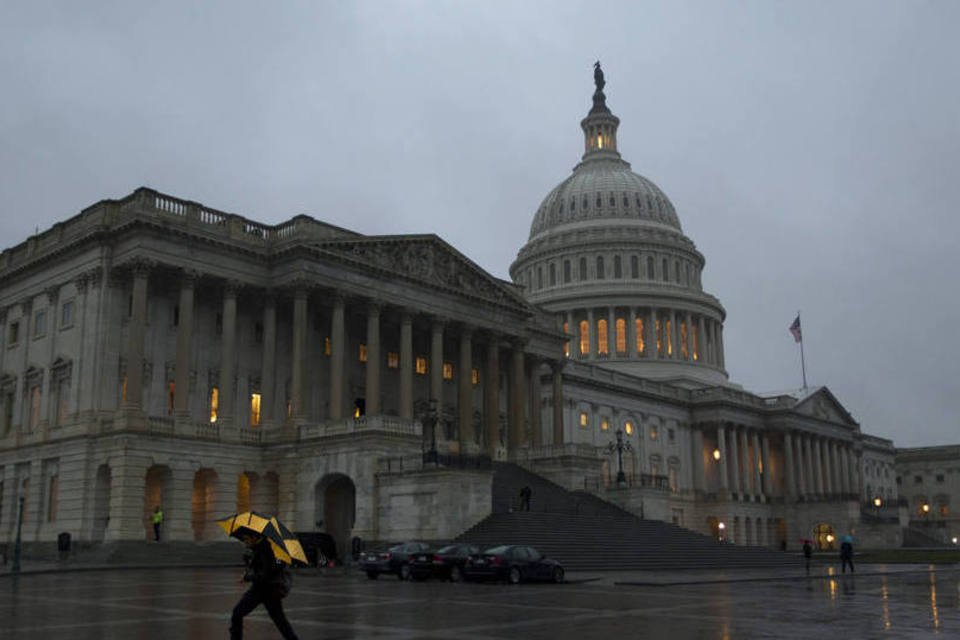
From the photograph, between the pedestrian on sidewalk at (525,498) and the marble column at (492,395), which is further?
the marble column at (492,395)

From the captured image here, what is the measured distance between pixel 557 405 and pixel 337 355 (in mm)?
25409

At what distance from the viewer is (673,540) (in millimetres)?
58219

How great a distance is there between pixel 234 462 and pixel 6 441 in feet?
50.9

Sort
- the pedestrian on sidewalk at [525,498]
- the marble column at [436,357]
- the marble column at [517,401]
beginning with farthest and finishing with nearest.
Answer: the marble column at [517,401]
the marble column at [436,357]
the pedestrian on sidewalk at [525,498]

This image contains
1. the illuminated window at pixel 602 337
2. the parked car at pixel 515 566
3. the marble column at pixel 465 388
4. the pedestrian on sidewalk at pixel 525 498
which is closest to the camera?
the parked car at pixel 515 566

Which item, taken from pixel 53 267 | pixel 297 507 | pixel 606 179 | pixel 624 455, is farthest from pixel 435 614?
pixel 606 179

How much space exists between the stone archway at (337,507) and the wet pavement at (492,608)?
16.2 meters

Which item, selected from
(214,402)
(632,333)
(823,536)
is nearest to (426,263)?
(214,402)

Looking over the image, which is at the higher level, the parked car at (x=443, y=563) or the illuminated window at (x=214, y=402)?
the illuminated window at (x=214, y=402)

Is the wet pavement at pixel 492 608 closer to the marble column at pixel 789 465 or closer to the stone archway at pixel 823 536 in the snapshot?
the stone archway at pixel 823 536

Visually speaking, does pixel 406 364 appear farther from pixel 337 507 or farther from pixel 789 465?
pixel 789 465

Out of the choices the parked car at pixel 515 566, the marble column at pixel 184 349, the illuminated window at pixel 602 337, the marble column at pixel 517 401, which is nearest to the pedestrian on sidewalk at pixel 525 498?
the parked car at pixel 515 566

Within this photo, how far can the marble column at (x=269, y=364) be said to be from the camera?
62.5m

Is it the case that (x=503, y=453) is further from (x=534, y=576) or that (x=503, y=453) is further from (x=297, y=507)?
(x=534, y=576)
